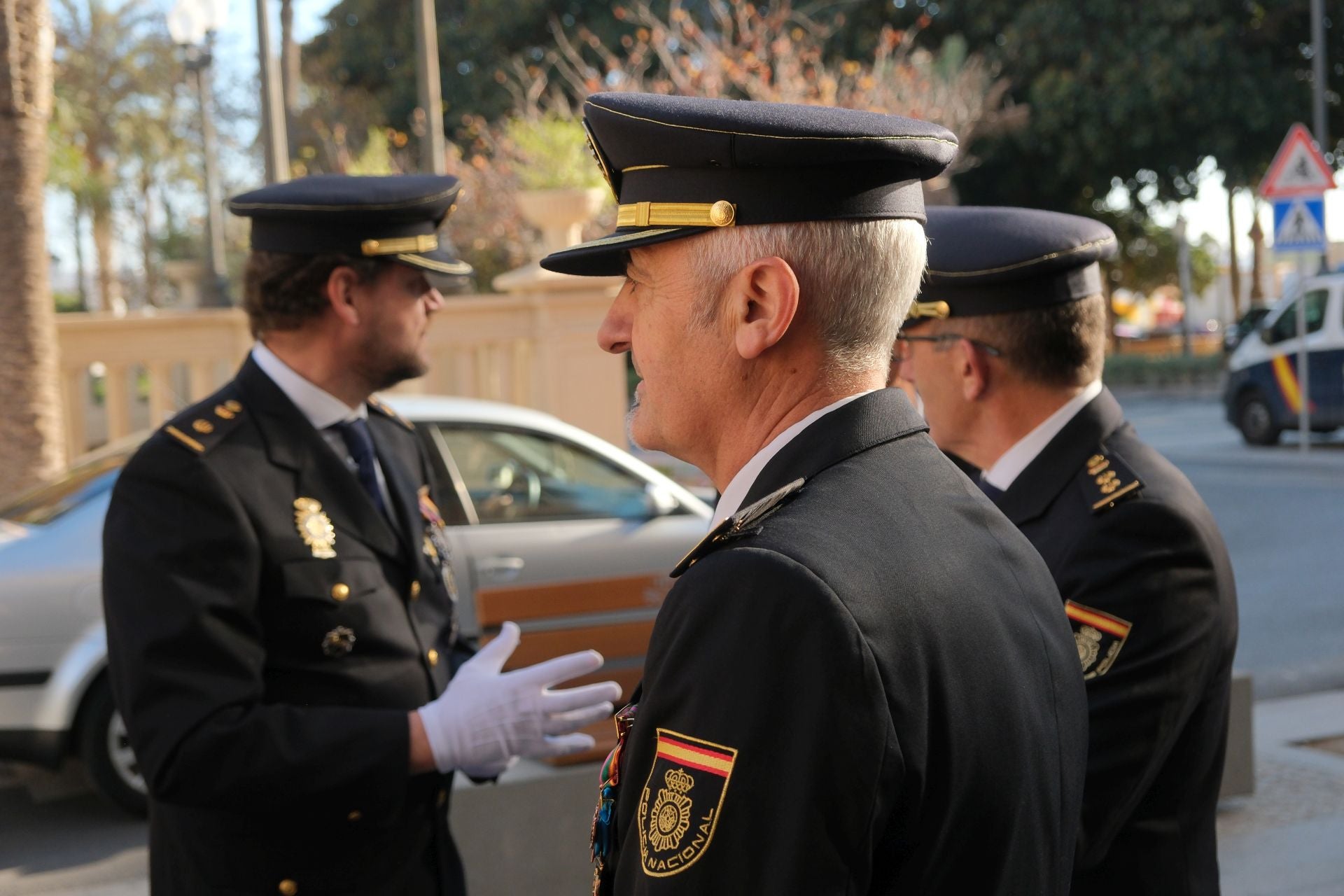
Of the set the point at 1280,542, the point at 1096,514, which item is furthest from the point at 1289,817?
the point at 1280,542

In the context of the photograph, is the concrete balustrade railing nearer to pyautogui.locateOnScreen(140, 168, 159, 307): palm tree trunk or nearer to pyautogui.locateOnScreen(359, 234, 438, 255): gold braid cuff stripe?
pyautogui.locateOnScreen(359, 234, 438, 255): gold braid cuff stripe

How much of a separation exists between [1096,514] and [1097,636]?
0.21 m

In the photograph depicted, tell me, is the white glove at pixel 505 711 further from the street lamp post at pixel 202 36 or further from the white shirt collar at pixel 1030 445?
the street lamp post at pixel 202 36

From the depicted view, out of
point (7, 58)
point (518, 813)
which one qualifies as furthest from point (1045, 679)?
point (7, 58)

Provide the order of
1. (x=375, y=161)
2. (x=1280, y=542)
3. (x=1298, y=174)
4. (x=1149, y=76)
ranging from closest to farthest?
(x=1280, y=542), (x=1298, y=174), (x=375, y=161), (x=1149, y=76)

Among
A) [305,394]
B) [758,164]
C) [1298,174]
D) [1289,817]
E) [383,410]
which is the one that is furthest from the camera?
[1298,174]

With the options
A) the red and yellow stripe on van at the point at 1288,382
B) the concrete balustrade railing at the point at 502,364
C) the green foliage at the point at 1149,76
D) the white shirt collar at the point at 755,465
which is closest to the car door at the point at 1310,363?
the red and yellow stripe on van at the point at 1288,382

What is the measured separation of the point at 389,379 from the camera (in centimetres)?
279

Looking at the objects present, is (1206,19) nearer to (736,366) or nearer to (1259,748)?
(1259,748)

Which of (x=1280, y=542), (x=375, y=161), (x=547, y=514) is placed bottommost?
(x=1280, y=542)

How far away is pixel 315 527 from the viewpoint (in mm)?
2479

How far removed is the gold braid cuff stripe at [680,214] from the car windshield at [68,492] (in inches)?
181

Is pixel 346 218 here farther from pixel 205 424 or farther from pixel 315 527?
pixel 315 527

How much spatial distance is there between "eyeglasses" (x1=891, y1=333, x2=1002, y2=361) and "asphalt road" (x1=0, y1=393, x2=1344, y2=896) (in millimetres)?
2781
